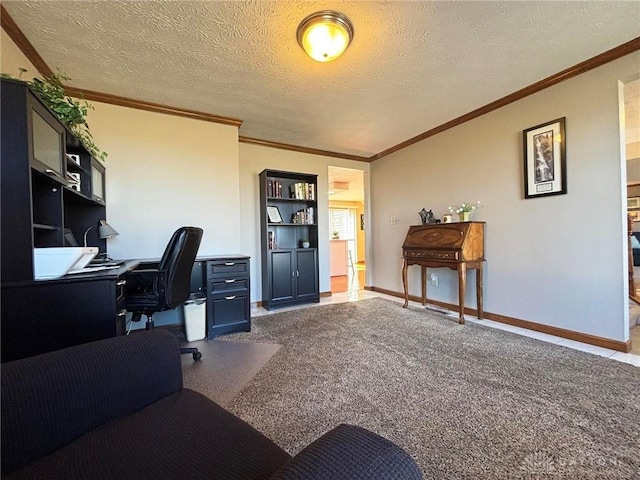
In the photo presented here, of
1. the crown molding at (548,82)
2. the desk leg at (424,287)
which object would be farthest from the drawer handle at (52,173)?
the crown molding at (548,82)

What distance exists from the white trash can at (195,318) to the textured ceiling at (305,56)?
6.95 feet

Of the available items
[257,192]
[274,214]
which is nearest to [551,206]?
[274,214]

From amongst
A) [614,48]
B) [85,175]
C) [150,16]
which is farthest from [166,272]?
[614,48]

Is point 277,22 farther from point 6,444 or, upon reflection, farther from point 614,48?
point 614,48

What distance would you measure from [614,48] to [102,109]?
4606 millimetres

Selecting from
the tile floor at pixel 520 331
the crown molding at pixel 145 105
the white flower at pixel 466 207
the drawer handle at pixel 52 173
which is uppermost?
the crown molding at pixel 145 105

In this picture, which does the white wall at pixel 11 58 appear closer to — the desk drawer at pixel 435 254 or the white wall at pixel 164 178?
the white wall at pixel 164 178

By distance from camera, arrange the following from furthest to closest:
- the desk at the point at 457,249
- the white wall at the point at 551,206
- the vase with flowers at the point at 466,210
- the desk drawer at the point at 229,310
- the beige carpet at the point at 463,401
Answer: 1. the vase with flowers at the point at 466,210
2. the desk at the point at 457,249
3. the desk drawer at the point at 229,310
4. the white wall at the point at 551,206
5. the beige carpet at the point at 463,401

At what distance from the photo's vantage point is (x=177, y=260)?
2104 millimetres

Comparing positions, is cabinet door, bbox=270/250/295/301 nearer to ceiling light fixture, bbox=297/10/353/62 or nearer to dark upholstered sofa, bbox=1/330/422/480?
ceiling light fixture, bbox=297/10/353/62

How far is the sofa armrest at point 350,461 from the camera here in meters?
0.45

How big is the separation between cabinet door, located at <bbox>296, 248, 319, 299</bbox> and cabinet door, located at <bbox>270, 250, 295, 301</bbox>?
119 millimetres

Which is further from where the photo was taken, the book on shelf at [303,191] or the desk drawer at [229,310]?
the book on shelf at [303,191]

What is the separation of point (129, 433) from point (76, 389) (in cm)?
20
